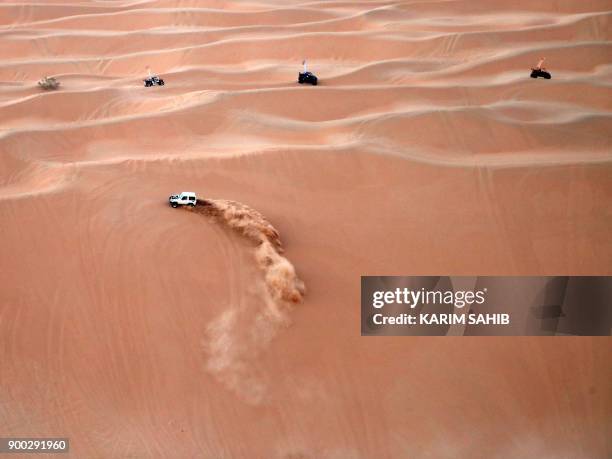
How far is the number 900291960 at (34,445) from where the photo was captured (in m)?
3.83

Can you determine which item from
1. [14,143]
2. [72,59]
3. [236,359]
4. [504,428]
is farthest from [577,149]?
[72,59]

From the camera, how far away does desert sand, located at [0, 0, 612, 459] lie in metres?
4.09

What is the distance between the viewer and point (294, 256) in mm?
5219

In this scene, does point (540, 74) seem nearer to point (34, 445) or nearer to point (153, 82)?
point (153, 82)

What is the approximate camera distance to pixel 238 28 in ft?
43.3

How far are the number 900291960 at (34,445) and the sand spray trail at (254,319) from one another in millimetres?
1295

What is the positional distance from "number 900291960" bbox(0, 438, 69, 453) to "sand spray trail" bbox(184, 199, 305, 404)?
1.29 meters

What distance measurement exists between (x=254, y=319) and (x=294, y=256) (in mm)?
927

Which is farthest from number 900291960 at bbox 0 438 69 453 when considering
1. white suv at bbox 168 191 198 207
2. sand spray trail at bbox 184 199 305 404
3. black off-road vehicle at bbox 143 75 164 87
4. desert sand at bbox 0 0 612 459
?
black off-road vehicle at bbox 143 75 164 87

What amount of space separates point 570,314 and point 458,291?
1095 millimetres

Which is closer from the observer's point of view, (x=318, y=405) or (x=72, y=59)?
(x=318, y=405)

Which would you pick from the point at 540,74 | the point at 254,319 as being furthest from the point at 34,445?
the point at 540,74

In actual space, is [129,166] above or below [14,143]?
below

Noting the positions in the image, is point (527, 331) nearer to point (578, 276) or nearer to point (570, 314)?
point (570, 314)
